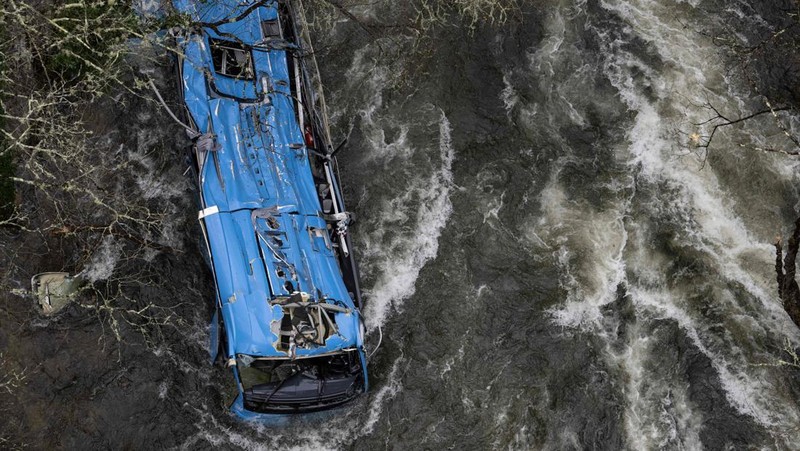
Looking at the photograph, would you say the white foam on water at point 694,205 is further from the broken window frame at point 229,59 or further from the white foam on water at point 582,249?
the broken window frame at point 229,59

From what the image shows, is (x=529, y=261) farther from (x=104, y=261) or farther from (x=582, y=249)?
(x=104, y=261)

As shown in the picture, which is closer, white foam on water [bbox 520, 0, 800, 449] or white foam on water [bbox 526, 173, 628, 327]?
white foam on water [bbox 520, 0, 800, 449]

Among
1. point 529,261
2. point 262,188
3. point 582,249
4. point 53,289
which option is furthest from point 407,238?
point 53,289

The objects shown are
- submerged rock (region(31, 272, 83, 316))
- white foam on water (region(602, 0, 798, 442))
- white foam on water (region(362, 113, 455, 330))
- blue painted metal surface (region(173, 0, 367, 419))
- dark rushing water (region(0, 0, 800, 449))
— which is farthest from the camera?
white foam on water (region(362, 113, 455, 330))

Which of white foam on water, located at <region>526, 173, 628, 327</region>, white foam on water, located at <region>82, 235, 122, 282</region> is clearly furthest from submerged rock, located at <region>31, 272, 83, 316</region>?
white foam on water, located at <region>526, 173, 628, 327</region>

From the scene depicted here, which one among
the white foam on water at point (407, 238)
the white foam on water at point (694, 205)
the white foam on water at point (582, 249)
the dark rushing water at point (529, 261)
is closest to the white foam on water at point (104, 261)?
the dark rushing water at point (529, 261)

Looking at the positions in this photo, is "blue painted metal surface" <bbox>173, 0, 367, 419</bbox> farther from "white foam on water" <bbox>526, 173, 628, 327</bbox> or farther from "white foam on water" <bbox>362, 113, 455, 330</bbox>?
"white foam on water" <bbox>526, 173, 628, 327</bbox>
